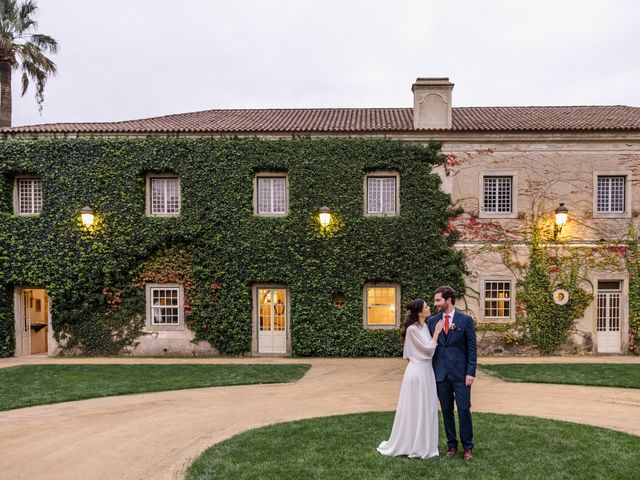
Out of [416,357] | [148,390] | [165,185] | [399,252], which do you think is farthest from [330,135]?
[416,357]

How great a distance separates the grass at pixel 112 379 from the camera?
921 cm

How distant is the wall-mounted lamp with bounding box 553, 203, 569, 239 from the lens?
13.7 m

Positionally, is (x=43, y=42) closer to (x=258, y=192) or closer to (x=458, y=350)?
(x=258, y=192)

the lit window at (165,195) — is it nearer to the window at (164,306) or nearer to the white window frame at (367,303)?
the window at (164,306)

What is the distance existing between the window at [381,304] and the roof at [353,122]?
5.12 metres

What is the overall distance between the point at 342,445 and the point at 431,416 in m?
1.36

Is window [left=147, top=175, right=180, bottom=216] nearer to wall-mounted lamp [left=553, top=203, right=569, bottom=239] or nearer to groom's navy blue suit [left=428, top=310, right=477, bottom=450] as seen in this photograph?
groom's navy blue suit [left=428, top=310, right=477, bottom=450]

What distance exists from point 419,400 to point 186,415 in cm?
439

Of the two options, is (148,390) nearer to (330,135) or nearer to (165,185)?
(165,185)

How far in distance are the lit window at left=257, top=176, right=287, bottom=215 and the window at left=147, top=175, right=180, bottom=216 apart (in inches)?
107

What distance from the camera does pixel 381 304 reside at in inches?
572

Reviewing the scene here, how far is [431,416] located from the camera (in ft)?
17.8

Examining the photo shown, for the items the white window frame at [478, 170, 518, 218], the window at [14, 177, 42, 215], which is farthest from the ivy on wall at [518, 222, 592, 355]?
the window at [14, 177, 42, 215]

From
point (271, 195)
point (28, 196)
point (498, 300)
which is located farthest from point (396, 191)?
point (28, 196)
